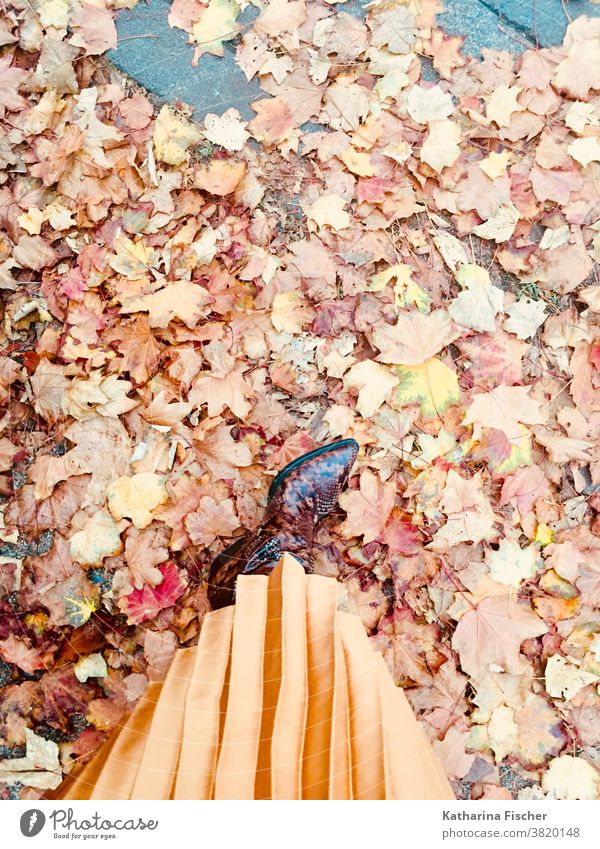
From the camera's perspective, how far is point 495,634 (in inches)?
82.3

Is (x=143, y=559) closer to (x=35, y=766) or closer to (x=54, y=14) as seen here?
(x=35, y=766)

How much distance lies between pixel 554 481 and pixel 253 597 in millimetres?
1159

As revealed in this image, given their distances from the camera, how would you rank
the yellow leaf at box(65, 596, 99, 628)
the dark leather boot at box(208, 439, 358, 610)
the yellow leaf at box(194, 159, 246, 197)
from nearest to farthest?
the dark leather boot at box(208, 439, 358, 610) < the yellow leaf at box(65, 596, 99, 628) < the yellow leaf at box(194, 159, 246, 197)

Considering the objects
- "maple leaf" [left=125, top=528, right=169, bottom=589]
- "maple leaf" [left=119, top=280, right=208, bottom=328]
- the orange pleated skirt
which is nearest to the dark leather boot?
"maple leaf" [left=125, top=528, right=169, bottom=589]

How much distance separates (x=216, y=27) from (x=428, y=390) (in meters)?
1.49

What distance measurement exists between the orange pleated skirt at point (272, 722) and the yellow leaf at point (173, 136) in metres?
1.52

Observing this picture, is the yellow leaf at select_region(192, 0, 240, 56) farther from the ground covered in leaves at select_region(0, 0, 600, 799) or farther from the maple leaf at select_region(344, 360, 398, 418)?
the maple leaf at select_region(344, 360, 398, 418)

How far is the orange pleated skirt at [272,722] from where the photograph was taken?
132 centimetres

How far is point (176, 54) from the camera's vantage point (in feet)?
8.09

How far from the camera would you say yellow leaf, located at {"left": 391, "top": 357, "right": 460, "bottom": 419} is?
219 centimetres

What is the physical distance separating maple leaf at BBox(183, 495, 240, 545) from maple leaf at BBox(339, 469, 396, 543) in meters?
0.35

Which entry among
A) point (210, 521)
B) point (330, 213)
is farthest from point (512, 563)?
point (330, 213)

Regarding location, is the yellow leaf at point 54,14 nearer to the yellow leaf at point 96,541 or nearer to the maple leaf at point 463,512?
the yellow leaf at point 96,541
